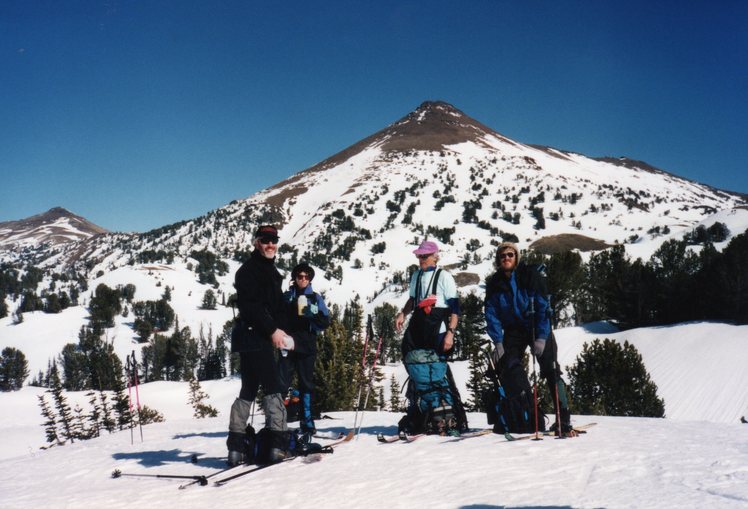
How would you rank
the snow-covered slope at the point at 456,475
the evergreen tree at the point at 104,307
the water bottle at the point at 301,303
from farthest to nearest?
the evergreen tree at the point at 104,307
the water bottle at the point at 301,303
the snow-covered slope at the point at 456,475

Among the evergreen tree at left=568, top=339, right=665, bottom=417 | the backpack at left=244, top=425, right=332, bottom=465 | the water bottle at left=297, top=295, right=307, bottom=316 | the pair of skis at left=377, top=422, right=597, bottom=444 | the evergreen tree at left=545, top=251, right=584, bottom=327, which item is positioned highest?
the evergreen tree at left=545, top=251, right=584, bottom=327

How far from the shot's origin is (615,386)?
26.1 metres

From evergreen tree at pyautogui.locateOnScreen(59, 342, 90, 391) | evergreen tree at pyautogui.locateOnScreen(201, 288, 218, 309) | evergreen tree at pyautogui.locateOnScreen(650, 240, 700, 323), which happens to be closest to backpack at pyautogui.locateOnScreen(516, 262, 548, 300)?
evergreen tree at pyautogui.locateOnScreen(650, 240, 700, 323)

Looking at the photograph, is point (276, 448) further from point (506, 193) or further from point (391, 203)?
point (506, 193)

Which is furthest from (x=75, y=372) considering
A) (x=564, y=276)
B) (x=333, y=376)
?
(x=564, y=276)

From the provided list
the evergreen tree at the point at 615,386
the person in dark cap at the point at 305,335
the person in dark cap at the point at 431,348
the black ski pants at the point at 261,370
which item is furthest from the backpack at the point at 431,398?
the evergreen tree at the point at 615,386

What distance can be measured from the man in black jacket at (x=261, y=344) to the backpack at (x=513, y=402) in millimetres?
3304

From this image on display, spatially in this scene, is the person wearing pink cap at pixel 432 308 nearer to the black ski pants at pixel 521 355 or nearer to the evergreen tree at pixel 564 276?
the black ski pants at pixel 521 355

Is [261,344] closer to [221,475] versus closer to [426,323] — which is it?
[221,475]

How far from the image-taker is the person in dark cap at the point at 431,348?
7.15 metres

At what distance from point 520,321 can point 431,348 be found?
145 centimetres

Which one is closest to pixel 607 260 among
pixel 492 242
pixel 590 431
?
pixel 590 431

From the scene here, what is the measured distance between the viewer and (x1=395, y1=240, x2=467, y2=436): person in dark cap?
7152mm

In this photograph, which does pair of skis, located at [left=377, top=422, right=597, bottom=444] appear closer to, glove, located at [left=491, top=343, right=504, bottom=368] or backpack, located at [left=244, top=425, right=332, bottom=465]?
glove, located at [left=491, top=343, right=504, bottom=368]
